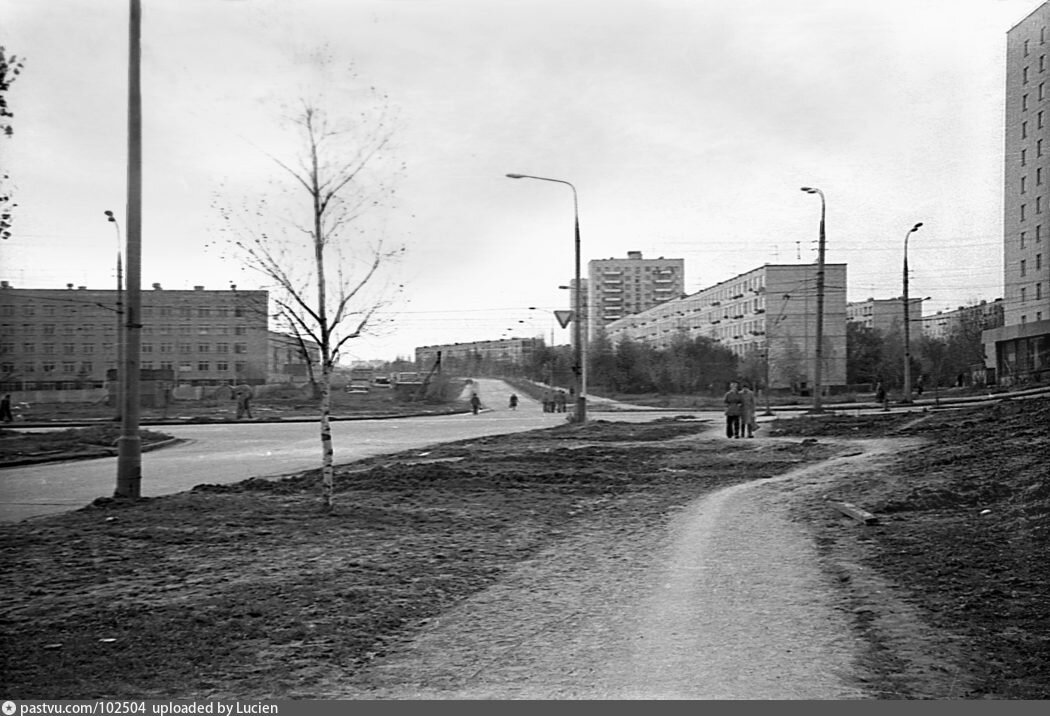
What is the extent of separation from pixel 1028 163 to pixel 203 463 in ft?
49.7

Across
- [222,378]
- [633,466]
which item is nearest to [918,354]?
[633,466]

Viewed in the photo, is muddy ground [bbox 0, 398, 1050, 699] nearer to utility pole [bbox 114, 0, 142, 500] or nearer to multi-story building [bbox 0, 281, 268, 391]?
utility pole [bbox 114, 0, 142, 500]

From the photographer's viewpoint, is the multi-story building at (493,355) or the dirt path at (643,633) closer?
the dirt path at (643,633)

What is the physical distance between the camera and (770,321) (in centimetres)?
4600

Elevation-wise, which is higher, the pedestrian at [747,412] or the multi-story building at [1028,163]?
the multi-story building at [1028,163]

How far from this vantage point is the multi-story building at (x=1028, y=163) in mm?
5984

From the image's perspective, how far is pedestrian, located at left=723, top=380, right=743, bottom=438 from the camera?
2147 cm

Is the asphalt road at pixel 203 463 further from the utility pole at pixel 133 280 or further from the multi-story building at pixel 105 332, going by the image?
the multi-story building at pixel 105 332

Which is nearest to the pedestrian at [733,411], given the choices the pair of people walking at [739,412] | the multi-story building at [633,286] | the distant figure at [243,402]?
the pair of people walking at [739,412]

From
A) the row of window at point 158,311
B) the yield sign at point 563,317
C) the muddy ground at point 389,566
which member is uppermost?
the yield sign at point 563,317

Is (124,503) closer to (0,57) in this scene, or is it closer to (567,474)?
(0,57)


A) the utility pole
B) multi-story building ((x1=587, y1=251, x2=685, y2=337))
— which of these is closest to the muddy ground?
the utility pole

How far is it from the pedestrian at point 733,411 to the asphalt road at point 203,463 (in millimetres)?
7627

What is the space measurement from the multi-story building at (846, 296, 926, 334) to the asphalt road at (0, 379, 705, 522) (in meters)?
24.7
